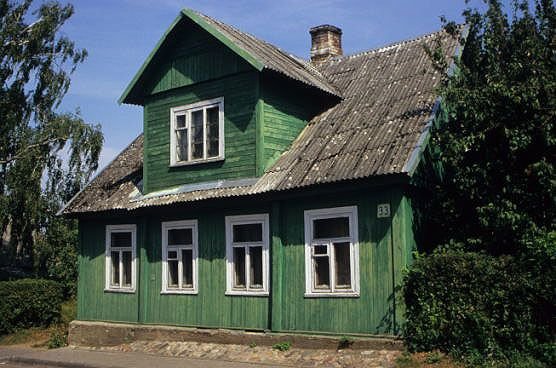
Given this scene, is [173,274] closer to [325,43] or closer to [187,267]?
[187,267]

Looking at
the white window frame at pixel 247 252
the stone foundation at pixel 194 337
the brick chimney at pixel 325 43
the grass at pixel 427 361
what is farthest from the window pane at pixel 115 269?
the grass at pixel 427 361

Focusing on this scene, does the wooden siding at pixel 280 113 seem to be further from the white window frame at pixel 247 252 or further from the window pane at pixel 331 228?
the window pane at pixel 331 228

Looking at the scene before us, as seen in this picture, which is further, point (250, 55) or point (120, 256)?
point (120, 256)

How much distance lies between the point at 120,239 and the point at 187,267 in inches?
107

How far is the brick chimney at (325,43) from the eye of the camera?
1950 centimetres

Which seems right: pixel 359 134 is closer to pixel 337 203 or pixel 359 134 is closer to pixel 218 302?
pixel 337 203

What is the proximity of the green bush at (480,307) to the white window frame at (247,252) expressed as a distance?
342 centimetres

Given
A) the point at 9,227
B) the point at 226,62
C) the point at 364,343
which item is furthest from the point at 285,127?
the point at 9,227

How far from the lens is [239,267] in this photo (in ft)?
48.1

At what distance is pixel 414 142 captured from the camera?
39.4ft

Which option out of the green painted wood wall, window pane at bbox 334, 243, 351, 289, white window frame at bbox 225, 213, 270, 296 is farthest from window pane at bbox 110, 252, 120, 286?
window pane at bbox 334, 243, 351, 289

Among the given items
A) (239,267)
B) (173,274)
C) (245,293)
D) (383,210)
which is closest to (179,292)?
(173,274)

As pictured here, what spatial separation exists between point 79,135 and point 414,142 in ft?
69.4

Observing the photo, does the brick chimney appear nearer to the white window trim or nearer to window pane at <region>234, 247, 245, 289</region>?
the white window trim
